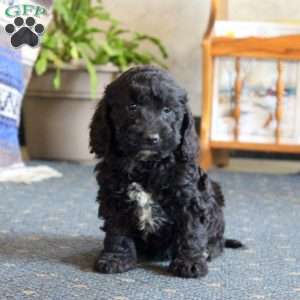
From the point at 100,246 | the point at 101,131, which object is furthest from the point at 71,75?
the point at 101,131

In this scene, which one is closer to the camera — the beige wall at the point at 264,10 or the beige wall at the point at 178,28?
the beige wall at the point at 264,10

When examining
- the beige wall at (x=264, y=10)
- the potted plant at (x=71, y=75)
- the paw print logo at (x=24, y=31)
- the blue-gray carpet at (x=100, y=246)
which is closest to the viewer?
the blue-gray carpet at (x=100, y=246)

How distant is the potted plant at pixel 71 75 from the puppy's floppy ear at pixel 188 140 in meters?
1.53

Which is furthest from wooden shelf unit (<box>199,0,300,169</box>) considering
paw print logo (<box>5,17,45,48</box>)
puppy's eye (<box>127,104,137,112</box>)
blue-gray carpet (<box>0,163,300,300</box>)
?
puppy's eye (<box>127,104,137,112</box>)

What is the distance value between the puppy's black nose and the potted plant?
1.63m

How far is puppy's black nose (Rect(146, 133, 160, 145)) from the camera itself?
1.45m

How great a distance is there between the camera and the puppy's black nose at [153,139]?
57.0 inches

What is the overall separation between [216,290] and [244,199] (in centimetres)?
104

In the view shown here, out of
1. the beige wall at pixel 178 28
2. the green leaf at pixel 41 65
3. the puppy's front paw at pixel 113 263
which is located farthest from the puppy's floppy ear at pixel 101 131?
the beige wall at pixel 178 28

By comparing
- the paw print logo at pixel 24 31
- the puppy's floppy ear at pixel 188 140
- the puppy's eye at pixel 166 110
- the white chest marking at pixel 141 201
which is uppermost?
the paw print logo at pixel 24 31

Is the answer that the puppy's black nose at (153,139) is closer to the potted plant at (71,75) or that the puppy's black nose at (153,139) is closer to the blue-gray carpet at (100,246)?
the blue-gray carpet at (100,246)

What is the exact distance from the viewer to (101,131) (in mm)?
1548

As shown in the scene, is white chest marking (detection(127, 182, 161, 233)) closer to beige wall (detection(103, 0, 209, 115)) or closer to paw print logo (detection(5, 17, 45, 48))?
paw print logo (detection(5, 17, 45, 48))

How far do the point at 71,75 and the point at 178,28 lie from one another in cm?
67
